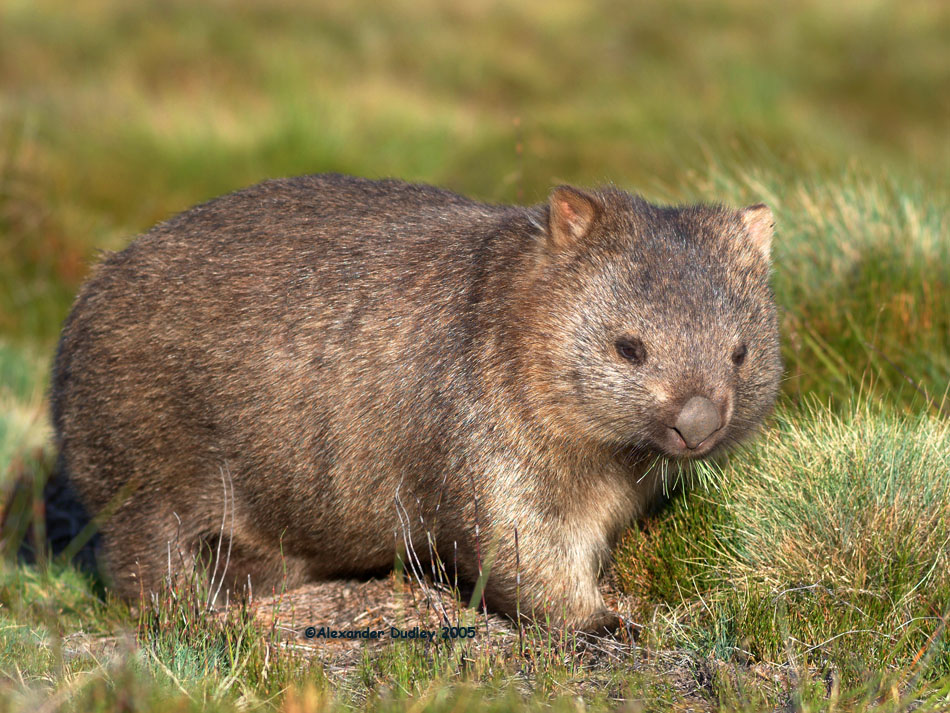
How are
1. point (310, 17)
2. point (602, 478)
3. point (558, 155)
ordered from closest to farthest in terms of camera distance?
point (602, 478)
point (558, 155)
point (310, 17)

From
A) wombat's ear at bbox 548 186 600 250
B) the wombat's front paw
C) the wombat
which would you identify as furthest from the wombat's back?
the wombat's front paw

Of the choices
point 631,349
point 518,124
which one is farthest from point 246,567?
point 518,124

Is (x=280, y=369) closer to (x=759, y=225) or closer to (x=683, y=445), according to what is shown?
(x=683, y=445)

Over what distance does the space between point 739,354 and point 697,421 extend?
38 cm

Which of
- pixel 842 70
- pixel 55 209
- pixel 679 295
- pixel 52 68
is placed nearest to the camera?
pixel 679 295

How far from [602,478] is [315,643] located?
1.15 metres

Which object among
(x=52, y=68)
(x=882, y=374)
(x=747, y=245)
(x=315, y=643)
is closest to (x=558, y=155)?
(x=882, y=374)

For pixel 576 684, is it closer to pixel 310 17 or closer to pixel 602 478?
pixel 602 478

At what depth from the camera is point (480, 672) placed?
11.2ft

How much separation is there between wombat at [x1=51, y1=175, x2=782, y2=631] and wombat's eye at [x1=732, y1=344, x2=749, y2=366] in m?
0.01

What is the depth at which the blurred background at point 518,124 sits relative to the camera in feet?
18.8

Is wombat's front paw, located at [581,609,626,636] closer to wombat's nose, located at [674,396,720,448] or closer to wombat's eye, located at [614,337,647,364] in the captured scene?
wombat's nose, located at [674,396,720,448]

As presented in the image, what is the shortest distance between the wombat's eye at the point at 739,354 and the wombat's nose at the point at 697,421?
27 centimetres

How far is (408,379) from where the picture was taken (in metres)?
4.17
